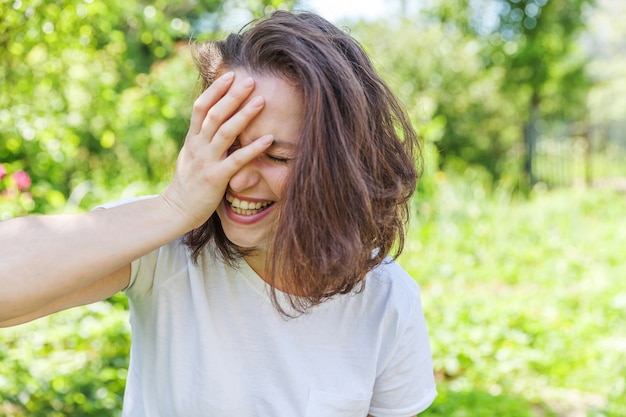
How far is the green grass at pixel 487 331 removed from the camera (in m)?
3.12

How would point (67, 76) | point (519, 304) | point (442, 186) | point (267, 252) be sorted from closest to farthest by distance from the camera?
point (267, 252)
point (67, 76)
point (519, 304)
point (442, 186)

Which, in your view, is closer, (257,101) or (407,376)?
(257,101)

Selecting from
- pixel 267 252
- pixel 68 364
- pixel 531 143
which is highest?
pixel 267 252

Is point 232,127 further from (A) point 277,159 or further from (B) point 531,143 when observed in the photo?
(B) point 531,143

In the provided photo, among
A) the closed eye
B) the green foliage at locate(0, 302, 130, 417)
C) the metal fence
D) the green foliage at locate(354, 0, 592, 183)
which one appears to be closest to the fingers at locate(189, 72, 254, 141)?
the closed eye

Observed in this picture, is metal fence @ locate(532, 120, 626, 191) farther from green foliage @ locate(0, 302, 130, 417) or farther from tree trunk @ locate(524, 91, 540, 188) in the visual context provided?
green foliage @ locate(0, 302, 130, 417)

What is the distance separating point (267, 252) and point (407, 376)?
0.42 metres

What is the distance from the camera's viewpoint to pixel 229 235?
1240mm

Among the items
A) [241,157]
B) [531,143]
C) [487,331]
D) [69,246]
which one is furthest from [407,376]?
[531,143]

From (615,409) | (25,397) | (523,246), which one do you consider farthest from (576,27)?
(25,397)

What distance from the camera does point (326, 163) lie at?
116 cm

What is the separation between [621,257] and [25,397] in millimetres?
5092

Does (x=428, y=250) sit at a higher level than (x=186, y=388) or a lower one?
lower

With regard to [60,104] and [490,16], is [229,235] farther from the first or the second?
[490,16]
